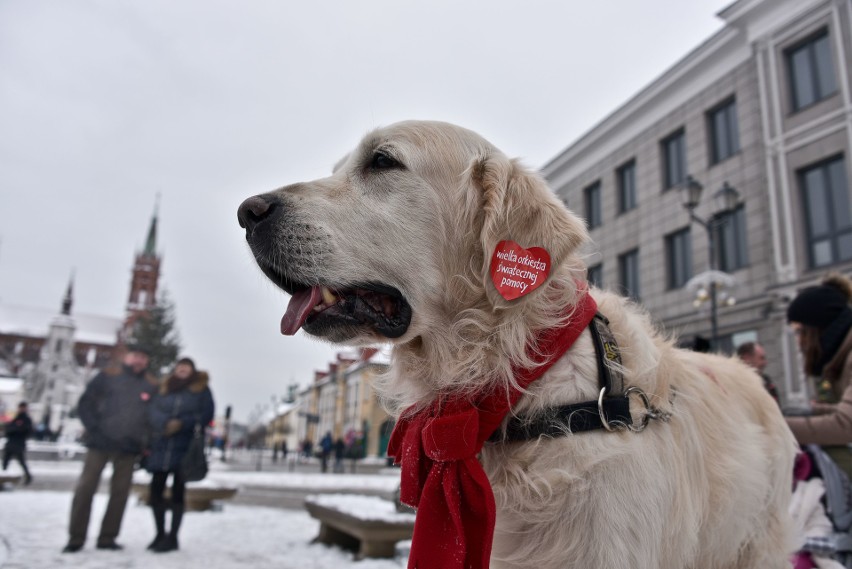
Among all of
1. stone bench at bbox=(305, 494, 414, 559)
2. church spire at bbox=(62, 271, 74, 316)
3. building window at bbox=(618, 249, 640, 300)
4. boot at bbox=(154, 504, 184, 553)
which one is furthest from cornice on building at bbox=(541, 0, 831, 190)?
church spire at bbox=(62, 271, 74, 316)

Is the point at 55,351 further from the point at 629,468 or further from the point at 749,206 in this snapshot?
the point at 629,468

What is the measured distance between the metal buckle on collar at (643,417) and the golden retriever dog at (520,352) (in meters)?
0.01

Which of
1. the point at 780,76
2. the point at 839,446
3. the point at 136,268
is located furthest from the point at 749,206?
the point at 136,268

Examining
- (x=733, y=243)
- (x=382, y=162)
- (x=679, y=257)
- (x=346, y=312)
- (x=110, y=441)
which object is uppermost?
(x=679, y=257)

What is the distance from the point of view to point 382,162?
244 cm

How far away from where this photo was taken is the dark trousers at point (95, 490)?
20.2ft

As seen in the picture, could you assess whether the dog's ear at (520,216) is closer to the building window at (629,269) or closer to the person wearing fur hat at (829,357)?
the person wearing fur hat at (829,357)

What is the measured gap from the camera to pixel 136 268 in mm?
116812

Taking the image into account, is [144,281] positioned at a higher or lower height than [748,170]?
higher

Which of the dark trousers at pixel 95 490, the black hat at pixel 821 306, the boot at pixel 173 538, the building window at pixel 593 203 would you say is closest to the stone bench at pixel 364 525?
the boot at pixel 173 538

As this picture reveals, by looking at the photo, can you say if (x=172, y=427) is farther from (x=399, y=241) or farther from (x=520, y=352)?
(x=520, y=352)

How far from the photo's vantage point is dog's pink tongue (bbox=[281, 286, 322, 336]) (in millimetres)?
2143

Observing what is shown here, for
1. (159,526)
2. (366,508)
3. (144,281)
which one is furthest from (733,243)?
(144,281)

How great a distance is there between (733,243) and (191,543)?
16.6 meters
